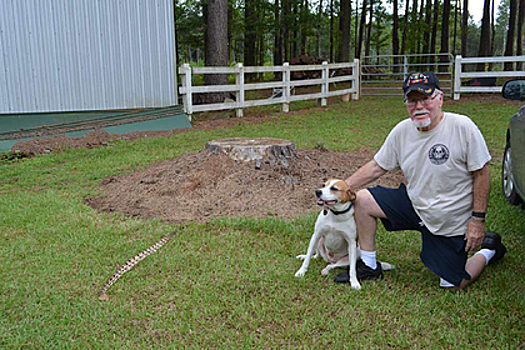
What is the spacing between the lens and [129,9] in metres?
10.8

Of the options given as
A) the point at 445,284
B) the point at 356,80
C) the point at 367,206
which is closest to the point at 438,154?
the point at 367,206

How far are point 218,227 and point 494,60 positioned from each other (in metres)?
13.7

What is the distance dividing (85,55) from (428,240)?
9009mm

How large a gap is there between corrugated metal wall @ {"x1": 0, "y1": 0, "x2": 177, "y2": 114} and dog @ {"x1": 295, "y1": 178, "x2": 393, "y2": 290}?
8.07 m

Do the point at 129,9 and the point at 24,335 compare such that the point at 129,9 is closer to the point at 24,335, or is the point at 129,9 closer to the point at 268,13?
the point at 24,335

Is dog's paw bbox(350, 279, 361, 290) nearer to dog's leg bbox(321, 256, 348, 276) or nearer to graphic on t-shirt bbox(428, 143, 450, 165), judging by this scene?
dog's leg bbox(321, 256, 348, 276)

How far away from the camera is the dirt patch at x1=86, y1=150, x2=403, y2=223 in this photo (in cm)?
498

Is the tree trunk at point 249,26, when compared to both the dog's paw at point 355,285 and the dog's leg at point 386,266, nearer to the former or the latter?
the dog's leg at point 386,266

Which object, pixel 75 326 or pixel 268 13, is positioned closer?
pixel 75 326

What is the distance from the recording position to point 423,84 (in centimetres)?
297

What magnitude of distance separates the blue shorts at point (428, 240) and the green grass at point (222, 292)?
0.19 m

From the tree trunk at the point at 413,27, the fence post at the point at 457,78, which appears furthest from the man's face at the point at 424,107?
the tree trunk at the point at 413,27

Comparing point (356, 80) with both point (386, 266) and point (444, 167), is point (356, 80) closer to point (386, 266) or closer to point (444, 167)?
point (386, 266)

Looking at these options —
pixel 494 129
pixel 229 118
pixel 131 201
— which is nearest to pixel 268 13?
pixel 229 118
